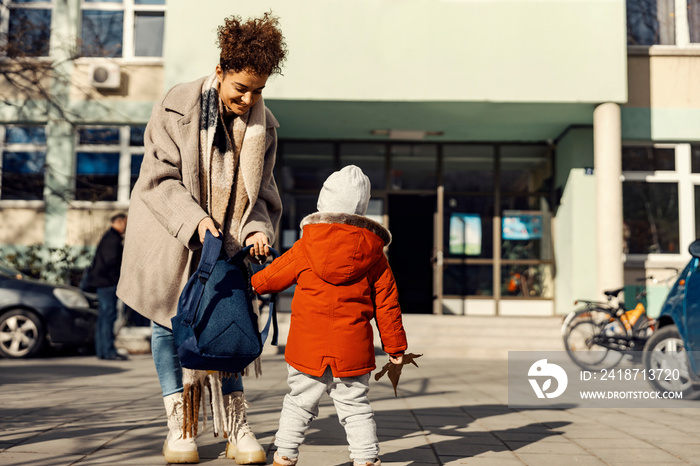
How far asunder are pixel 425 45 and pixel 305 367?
31.6 feet

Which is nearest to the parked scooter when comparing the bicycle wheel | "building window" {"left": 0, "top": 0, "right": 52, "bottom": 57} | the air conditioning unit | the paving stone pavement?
the paving stone pavement

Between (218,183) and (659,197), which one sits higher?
(659,197)

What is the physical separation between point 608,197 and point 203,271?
33.1 feet

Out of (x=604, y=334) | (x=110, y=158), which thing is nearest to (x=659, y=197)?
(x=604, y=334)

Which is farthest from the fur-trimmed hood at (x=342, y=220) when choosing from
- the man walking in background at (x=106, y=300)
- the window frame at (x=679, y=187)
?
the window frame at (x=679, y=187)

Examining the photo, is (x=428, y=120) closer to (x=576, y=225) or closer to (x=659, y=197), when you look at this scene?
(x=576, y=225)

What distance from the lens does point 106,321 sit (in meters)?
9.25

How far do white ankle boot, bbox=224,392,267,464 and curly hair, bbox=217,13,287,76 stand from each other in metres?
1.56

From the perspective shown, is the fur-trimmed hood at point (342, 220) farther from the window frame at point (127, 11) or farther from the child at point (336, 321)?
the window frame at point (127, 11)

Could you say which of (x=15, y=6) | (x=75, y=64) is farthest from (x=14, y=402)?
(x=15, y=6)

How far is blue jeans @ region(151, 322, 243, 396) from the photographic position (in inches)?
137

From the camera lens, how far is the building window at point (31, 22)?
1393cm

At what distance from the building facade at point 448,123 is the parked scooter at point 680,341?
15.9ft

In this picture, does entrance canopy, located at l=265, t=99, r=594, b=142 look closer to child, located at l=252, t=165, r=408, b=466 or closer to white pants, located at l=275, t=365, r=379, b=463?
child, located at l=252, t=165, r=408, b=466
